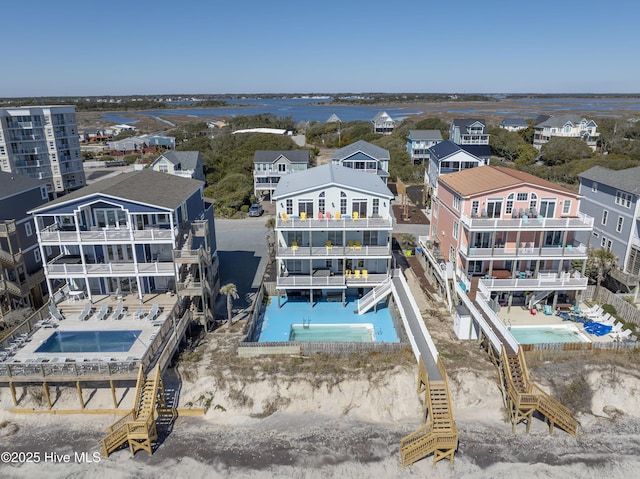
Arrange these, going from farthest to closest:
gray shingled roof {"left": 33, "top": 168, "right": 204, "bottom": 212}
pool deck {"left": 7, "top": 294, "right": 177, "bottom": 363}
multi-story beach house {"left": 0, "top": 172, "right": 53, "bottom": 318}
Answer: multi-story beach house {"left": 0, "top": 172, "right": 53, "bottom": 318} → gray shingled roof {"left": 33, "top": 168, "right": 204, "bottom": 212} → pool deck {"left": 7, "top": 294, "right": 177, "bottom": 363}

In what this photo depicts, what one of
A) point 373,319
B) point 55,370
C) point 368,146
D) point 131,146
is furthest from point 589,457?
point 131,146

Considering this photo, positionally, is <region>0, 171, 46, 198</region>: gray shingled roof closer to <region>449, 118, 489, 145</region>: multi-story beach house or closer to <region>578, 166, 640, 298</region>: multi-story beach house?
<region>578, 166, 640, 298</region>: multi-story beach house

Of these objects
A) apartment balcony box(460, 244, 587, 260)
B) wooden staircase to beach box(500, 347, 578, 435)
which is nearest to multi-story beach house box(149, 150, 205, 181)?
apartment balcony box(460, 244, 587, 260)

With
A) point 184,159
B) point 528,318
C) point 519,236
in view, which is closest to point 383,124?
point 184,159

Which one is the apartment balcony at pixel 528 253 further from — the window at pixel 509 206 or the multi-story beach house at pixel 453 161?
the multi-story beach house at pixel 453 161

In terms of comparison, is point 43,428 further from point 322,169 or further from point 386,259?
point 322,169

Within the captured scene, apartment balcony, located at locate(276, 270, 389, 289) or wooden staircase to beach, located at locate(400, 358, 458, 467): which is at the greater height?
apartment balcony, located at locate(276, 270, 389, 289)
